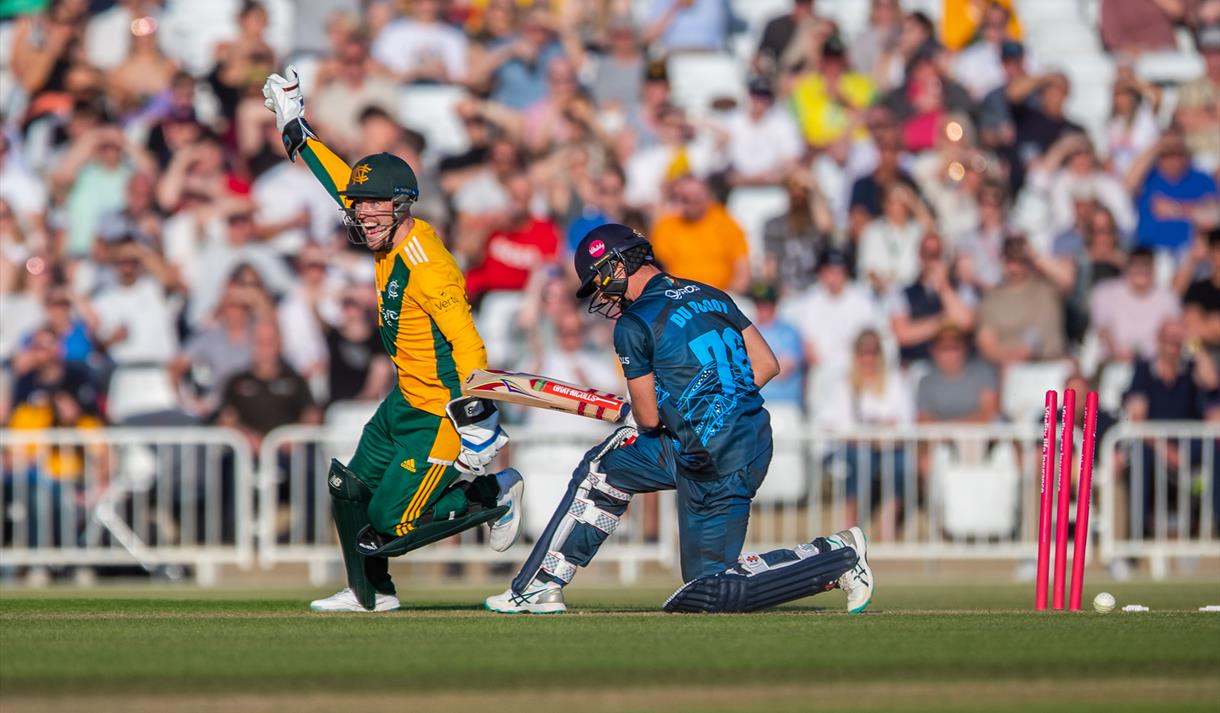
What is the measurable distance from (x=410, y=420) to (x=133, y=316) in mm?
8423

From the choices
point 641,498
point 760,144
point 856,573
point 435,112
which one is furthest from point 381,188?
point 435,112

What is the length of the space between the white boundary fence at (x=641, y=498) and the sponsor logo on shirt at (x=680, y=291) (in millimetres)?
6373

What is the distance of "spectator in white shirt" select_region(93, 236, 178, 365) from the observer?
61.3ft

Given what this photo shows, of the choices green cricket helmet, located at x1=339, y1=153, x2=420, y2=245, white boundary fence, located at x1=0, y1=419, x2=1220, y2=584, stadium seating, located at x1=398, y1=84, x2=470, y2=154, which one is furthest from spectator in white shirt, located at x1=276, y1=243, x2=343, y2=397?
green cricket helmet, located at x1=339, y1=153, x2=420, y2=245

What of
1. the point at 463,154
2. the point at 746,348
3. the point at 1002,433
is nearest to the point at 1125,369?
the point at 1002,433

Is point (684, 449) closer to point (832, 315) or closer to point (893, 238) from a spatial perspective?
point (832, 315)

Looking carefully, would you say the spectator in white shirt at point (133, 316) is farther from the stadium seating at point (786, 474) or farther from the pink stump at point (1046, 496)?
the pink stump at point (1046, 496)

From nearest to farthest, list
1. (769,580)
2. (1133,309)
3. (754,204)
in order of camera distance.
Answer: (769,580), (1133,309), (754,204)

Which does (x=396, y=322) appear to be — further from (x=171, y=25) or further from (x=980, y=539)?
(x=171, y=25)

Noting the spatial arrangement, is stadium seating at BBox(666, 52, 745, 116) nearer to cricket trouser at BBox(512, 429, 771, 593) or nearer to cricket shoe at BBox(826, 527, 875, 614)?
cricket trouser at BBox(512, 429, 771, 593)

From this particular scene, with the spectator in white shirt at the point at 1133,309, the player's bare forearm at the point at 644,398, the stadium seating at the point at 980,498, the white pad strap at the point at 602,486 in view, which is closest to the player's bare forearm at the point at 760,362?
the player's bare forearm at the point at 644,398

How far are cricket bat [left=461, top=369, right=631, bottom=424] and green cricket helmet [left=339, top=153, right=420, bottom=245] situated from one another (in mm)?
1044

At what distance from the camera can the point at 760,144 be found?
68.1 feet

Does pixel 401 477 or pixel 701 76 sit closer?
pixel 401 477
